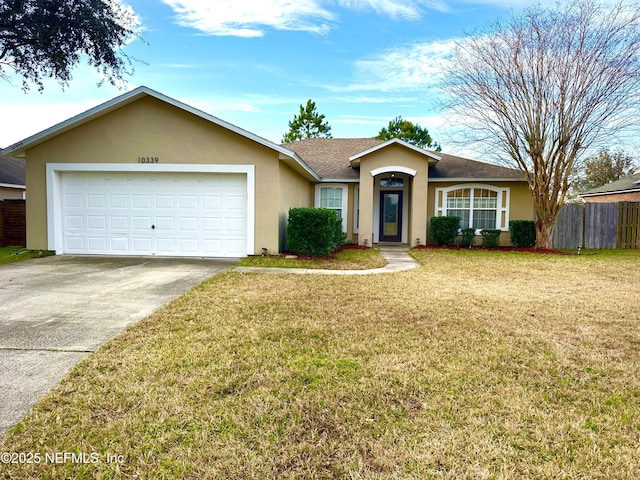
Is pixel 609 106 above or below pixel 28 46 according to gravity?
below

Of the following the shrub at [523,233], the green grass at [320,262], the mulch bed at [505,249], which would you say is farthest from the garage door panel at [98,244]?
the shrub at [523,233]

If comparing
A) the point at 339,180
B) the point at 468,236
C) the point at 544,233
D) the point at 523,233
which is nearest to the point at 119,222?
the point at 339,180

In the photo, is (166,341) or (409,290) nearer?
(166,341)

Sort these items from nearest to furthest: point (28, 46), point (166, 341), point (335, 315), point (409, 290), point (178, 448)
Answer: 1. point (178, 448)
2. point (166, 341)
3. point (335, 315)
4. point (409, 290)
5. point (28, 46)

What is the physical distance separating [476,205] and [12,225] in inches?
677

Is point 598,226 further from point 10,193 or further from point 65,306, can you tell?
point 10,193

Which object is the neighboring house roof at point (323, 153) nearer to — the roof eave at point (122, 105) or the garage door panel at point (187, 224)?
the roof eave at point (122, 105)

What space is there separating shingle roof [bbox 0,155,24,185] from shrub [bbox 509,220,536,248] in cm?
2306

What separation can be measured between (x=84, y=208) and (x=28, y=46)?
7.24m

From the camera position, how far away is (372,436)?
2.60 meters

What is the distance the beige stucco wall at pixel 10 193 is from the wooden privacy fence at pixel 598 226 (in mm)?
25678

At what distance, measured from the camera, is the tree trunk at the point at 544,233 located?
47.3 ft

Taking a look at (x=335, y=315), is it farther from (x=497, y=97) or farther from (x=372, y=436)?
(x=497, y=97)

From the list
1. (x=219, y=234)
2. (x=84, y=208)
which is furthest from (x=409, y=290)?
(x=84, y=208)
